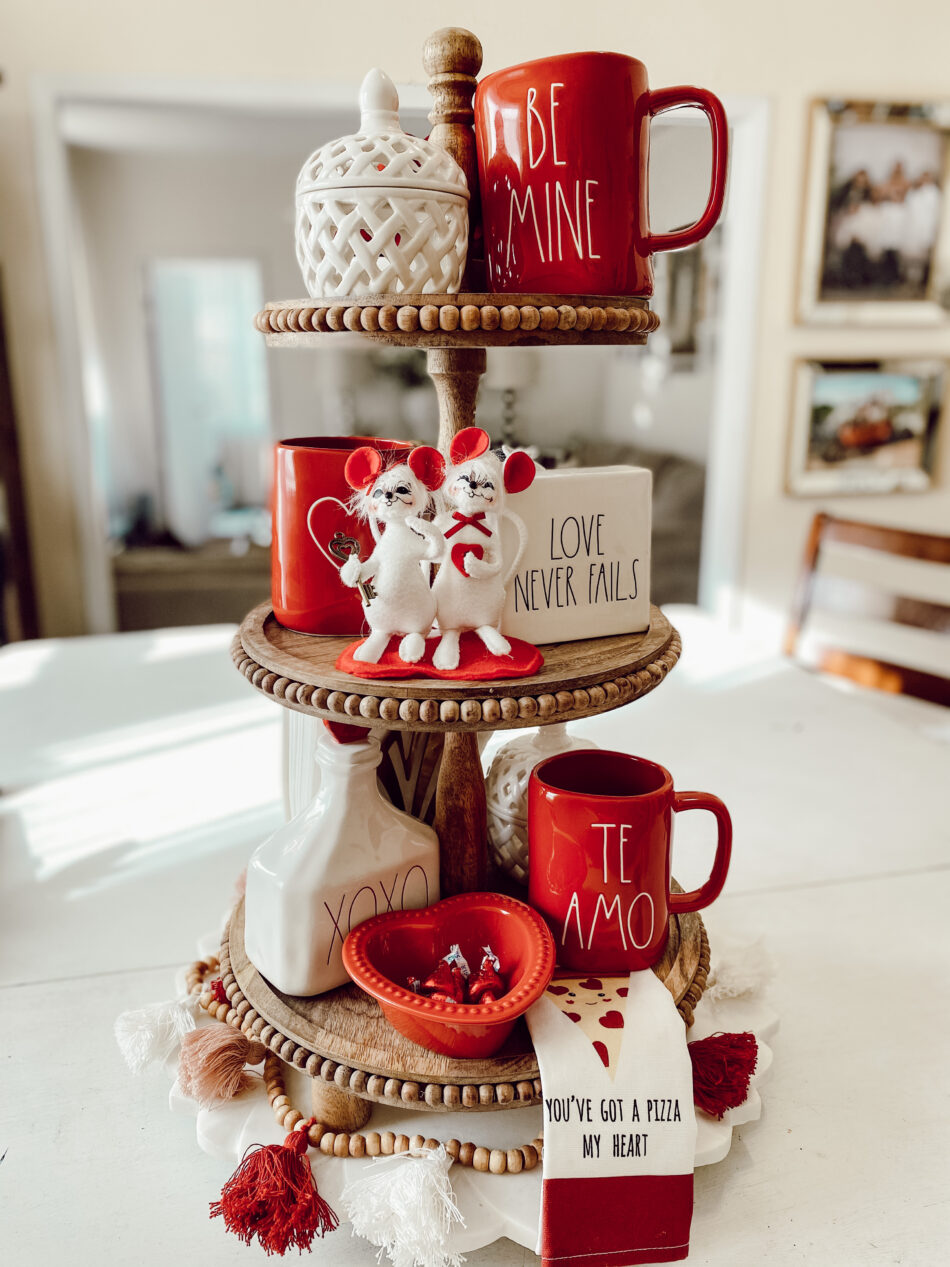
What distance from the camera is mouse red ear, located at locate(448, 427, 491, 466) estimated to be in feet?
1.79

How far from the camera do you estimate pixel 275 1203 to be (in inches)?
20.7

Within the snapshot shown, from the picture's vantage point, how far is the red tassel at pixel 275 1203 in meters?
0.51

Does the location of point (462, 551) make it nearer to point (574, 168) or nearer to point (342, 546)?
point (342, 546)

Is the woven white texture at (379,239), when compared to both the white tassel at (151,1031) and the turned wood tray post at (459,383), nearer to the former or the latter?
the turned wood tray post at (459,383)

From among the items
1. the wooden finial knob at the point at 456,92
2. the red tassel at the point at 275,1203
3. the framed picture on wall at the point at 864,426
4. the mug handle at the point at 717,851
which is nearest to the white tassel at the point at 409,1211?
the red tassel at the point at 275,1203

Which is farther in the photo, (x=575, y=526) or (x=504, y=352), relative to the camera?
(x=504, y=352)

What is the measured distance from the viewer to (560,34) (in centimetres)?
68

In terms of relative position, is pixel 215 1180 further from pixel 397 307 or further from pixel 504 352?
pixel 504 352

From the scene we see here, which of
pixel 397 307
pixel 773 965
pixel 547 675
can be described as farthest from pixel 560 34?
pixel 773 965

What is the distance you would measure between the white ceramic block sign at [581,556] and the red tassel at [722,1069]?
0.29 m

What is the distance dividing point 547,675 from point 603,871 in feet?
0.46

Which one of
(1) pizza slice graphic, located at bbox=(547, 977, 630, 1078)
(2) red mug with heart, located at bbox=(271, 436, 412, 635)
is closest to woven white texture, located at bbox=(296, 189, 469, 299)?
(2) red mug with heart, located at bbox=(271, 436, 412, 635)

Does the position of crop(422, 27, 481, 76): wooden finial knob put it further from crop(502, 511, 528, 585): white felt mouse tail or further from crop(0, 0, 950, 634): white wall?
crop(502, 511, 528, 585): white felt mouse tail

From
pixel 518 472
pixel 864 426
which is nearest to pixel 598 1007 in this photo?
pixel 518 472
